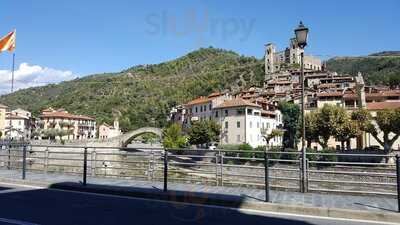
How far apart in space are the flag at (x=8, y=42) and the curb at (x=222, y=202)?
12.0 metres

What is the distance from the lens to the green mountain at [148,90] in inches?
5522

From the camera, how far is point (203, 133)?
72.6 m

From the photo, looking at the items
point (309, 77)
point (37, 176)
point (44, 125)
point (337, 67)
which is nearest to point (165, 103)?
point (44, 125)

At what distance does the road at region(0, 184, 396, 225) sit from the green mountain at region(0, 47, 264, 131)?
116 meters

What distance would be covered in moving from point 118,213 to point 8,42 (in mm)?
17405

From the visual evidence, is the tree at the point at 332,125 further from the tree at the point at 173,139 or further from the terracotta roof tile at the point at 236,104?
the tree at the point at 173,139

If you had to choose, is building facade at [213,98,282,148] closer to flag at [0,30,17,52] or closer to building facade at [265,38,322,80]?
flag at [0,30,17,52]

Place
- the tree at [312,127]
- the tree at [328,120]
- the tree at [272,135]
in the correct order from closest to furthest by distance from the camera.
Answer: the tree at [328,120] < the tree at [312,127] < the tree at [272,135]

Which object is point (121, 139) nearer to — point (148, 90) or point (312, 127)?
point (312, 127)

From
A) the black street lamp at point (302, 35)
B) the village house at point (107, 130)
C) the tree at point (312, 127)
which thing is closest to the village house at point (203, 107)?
the tree at point (312, 127)

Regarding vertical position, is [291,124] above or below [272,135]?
above

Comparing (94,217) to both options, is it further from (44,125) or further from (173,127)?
(44,125)

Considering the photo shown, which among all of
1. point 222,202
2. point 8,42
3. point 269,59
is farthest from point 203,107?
point 222,202

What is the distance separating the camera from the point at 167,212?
8.55 meters
